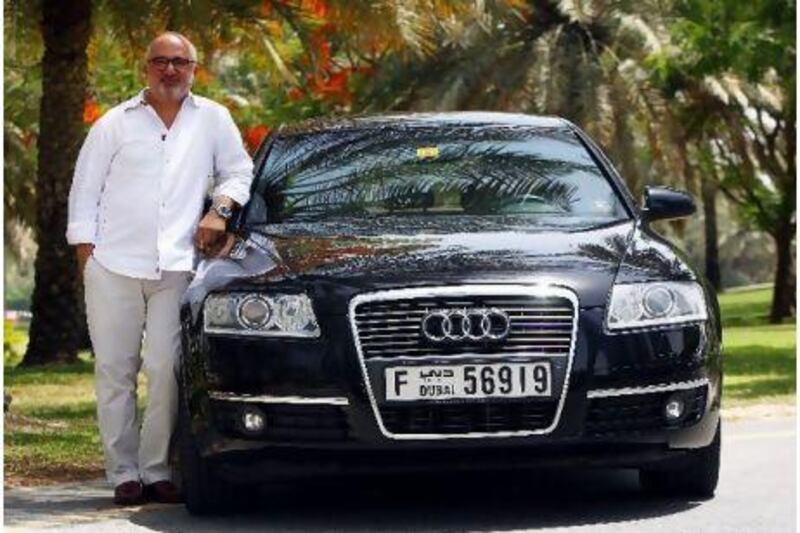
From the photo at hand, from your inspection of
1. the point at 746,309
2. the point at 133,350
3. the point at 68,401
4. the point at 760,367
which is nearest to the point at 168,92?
the point at 133,350

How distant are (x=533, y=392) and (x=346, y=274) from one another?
745 millimetres

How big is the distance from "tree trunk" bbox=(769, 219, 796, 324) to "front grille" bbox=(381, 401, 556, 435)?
34.4 meters

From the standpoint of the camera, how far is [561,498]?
6922 millimetres

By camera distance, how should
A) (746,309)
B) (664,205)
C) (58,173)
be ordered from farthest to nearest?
1. (746,309)
2. (58,173)
3. (664,205)

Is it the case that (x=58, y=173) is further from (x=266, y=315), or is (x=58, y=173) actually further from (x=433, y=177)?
(x=266, y=315)

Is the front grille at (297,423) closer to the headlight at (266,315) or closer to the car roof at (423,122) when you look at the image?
the headlight at (266,315)

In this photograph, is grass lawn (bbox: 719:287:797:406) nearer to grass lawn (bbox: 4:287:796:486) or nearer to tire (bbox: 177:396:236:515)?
grass lawn (bbox: 4:287:796:486)

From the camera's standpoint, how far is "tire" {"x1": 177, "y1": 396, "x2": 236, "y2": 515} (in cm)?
650

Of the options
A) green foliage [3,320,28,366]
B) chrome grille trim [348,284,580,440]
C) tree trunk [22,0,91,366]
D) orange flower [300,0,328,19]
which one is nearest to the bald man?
chrome grille trim [348,284,580,440]

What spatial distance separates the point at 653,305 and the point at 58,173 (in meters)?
12.5

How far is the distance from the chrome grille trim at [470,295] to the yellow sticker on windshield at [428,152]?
1.57m

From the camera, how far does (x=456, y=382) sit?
613cm

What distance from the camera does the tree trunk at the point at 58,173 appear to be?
17.7 meters

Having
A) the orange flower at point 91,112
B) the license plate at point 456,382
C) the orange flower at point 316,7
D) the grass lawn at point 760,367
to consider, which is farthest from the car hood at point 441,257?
the orange flower at point 91,112
